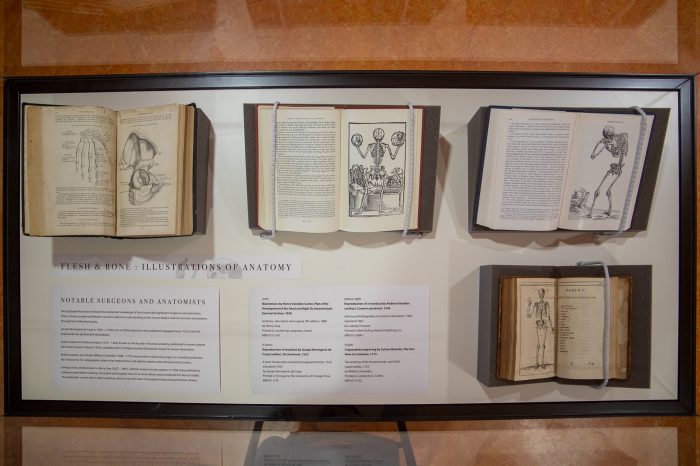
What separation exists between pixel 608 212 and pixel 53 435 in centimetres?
129

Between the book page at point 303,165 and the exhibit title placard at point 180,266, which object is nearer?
the book page at point 303,165

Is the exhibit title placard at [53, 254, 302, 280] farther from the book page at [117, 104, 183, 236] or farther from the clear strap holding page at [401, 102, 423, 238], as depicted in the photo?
the clear strap holding page at [401, 102, 423, 238]

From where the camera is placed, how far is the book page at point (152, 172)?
969mm

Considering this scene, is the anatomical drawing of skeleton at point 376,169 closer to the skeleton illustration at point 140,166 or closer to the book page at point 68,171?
the skeleton illustration at point 140,166

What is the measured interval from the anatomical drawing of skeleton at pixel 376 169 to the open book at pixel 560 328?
34 cm

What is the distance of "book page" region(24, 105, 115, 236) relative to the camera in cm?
97

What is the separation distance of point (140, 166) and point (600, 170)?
106cm

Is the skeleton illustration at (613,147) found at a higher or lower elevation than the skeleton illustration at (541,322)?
higher

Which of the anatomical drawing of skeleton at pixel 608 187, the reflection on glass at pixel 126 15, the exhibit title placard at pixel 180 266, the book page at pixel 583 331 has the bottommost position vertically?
the book page at pixel 583 331

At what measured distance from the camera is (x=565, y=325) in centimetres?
101

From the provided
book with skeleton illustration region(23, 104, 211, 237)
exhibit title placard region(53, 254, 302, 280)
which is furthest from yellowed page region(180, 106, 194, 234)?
exhibit title placard region(53, 254, 302, 280)

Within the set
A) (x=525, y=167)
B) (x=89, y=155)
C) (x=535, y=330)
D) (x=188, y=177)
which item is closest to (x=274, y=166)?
(x=188, y=177)

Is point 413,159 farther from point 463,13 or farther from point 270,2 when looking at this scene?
point 270,2

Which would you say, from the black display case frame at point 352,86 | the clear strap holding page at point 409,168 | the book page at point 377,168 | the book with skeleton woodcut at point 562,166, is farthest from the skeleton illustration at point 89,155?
the book with skeleton woodcut at point 562,166
